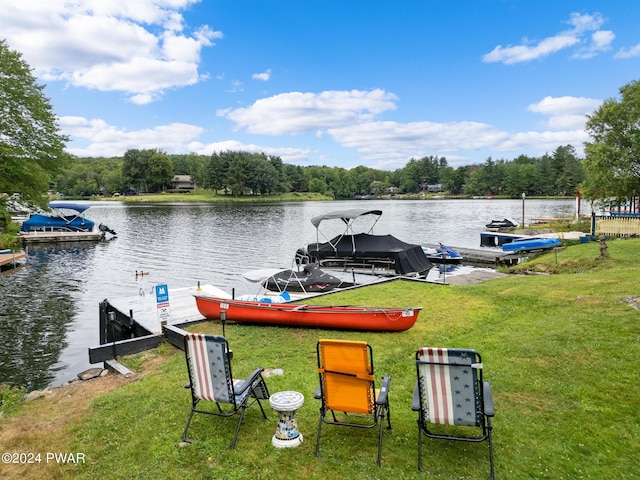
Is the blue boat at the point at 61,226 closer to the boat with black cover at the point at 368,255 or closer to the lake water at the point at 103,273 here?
the lake water at the point at 103,273

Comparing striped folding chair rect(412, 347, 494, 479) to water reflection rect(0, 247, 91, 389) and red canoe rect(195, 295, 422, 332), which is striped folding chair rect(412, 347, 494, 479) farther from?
water reflection rect(0, 247, 91, 389)

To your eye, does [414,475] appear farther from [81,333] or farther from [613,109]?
[613,109]

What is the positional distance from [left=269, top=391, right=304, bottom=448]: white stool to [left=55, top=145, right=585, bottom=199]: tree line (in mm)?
124128

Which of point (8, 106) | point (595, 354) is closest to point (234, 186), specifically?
point (8, 106)

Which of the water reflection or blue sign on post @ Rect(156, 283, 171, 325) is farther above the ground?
blue sign on post @ Rect(156, 283, 171, 325)

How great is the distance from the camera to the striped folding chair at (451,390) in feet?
14.7

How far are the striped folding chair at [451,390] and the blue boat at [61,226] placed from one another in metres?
47.7

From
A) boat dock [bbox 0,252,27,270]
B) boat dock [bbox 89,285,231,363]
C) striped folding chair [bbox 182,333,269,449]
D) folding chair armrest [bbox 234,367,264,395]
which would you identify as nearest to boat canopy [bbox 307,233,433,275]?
boat dock [bbox 89,285,231,363]

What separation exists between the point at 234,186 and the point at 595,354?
125285 millimetres

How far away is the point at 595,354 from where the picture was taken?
24.7 ft

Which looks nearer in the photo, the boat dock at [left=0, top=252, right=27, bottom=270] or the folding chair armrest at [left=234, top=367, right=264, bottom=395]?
the folding chair armrest at [left=234, top=367, right=264, bottom=395]

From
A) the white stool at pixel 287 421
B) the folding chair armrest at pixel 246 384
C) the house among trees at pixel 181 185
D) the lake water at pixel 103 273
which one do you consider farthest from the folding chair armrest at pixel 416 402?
the house among trees at pixel 181 185

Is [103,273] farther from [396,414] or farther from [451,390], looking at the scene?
[451,390]

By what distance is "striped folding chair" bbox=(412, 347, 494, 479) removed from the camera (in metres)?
4.47
